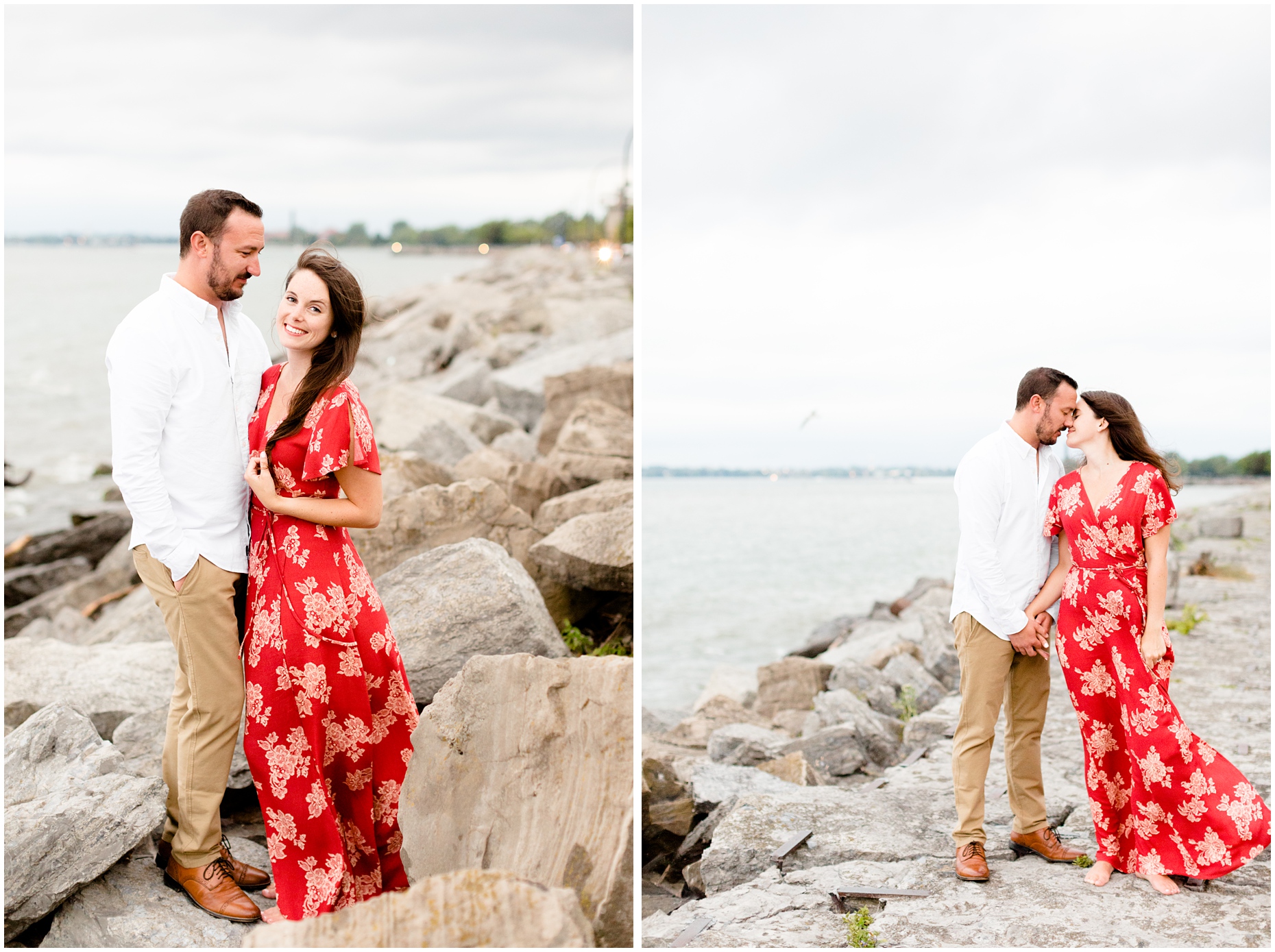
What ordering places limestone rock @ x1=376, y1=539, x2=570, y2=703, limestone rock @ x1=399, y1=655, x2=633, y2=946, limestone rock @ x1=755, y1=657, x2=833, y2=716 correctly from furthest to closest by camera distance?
1. limestone rock @ x1=755, y1=657, x2=833, y2=716
2. limestone rock @ x1=376, y1=539, x2=570, y2=703
3. limestone rock @ x1=399, y1=655, x2=633, y2=946

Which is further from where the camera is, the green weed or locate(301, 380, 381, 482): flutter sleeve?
the green weed

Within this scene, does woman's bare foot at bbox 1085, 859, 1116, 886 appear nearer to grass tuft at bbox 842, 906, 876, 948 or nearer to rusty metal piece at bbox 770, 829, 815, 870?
grass tuft at bbox 842, 906, 876, 948

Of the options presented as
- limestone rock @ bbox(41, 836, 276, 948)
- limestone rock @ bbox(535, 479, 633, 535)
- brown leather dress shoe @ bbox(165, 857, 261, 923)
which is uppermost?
limestone rock @ bbox(535, 479, 633, 535)

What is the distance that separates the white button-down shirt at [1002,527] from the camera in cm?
435

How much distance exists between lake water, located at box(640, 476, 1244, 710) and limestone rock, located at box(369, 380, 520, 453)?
4022 millimetres

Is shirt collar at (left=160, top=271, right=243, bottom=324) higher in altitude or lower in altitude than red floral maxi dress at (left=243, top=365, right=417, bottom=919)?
higher

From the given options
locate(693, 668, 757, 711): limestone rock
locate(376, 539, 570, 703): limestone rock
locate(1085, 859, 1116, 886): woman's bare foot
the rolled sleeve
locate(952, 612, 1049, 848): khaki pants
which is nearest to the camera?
the rolled sleeve

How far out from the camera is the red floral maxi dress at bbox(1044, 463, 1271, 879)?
409cm

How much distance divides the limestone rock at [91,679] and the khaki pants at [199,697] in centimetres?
145

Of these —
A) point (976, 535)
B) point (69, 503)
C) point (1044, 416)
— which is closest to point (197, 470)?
point (976, 535)

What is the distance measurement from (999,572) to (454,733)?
2472 mm

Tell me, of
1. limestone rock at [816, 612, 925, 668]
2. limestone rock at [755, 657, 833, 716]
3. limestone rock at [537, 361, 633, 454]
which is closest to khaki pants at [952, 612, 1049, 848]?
limestone rock at [755, 657, 833, 716]

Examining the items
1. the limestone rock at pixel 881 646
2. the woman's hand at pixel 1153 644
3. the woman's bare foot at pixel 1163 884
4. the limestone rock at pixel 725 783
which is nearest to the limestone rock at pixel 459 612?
the limestone rock at pixel 725 783

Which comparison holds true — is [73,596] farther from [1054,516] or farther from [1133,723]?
[1133,723]
